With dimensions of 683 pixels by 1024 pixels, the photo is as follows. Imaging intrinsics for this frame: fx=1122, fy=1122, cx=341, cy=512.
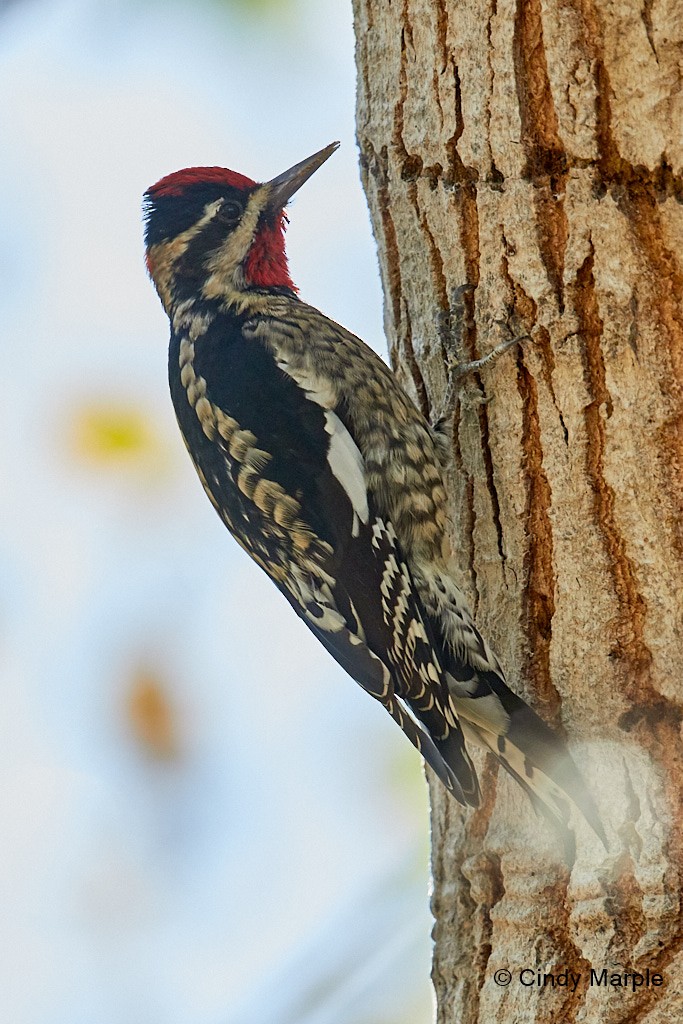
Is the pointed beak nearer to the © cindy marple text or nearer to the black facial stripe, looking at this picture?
the black facial stripe

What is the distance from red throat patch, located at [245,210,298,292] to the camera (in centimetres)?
337

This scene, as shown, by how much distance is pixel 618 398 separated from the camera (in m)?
2.25

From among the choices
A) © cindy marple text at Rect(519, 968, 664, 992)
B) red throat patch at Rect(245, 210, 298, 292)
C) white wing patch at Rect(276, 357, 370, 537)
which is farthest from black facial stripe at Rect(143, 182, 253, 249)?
© cindy marple text at Rect(519, 968, 664, 992)

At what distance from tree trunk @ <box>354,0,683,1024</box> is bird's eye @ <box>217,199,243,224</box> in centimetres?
102

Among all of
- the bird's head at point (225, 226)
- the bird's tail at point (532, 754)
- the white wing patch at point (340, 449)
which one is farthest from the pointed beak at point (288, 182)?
the bird's tail at point (532, 754)

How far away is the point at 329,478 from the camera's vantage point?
9.23 feet

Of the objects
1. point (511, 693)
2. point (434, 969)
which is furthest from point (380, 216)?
point (434, 969)

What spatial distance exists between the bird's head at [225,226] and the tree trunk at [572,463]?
95cm

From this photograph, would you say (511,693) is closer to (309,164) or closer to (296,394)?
(296,394)

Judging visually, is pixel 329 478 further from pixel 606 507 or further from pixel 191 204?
pixel 191 204

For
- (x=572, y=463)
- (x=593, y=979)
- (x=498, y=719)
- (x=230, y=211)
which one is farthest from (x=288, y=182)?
(x=593, y=979)

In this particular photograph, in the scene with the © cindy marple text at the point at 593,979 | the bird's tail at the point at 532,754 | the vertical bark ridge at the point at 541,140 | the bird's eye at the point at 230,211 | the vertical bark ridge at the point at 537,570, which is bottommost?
the © cindy marple text at the point at 593,979

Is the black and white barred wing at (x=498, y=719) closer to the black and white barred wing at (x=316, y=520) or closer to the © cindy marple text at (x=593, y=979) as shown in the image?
the black and white barred wing at (x=316, y=520)

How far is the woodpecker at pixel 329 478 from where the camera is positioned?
2.51 m
